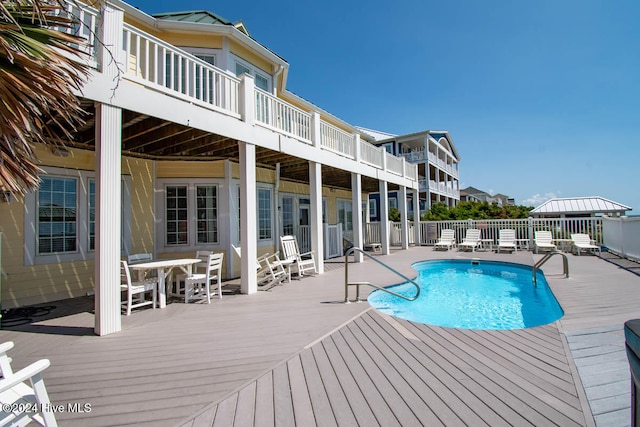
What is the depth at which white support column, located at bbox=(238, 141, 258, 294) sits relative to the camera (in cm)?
598

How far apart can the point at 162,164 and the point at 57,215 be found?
8.13ft

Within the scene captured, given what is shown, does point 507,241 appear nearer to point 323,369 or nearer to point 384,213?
point 384,213

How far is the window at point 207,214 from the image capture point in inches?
313

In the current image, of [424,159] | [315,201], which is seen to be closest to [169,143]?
[315,201]

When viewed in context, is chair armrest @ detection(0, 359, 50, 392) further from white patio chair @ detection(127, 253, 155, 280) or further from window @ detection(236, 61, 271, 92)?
window @ detection(236, 61, 271, 92)

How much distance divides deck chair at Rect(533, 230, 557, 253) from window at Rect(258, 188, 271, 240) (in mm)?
11506

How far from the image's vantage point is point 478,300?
7.37 meters

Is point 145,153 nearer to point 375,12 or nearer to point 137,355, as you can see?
point 137,355

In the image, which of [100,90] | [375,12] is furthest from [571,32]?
[100,90]

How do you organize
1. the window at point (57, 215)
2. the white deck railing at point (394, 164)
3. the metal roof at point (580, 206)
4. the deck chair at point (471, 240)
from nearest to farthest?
the window at point (57, 215) < the white deck railing at point (394, 164) < the deck chair at point (471, 240) < the metal roof at point (580, 206)

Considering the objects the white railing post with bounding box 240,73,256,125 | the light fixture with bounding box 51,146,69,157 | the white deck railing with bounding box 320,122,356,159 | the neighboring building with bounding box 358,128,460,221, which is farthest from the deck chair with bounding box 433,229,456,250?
the light fixture with bounding box 51,146,69,157

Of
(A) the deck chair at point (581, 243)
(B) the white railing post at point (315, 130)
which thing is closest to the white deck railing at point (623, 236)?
(A) the deck chair at point (581, 243)

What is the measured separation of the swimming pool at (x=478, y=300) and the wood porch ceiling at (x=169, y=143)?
15.6ft

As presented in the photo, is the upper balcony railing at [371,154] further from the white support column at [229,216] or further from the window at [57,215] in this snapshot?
the window at [57,215]
